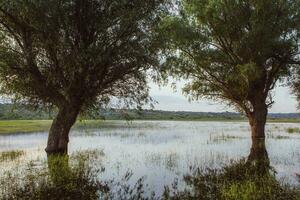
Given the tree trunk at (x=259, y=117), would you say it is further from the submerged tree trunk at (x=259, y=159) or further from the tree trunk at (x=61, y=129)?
the tree trunk at (x=61, y=129)

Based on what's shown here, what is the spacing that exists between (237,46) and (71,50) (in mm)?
11680

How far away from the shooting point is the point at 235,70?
91.2ft

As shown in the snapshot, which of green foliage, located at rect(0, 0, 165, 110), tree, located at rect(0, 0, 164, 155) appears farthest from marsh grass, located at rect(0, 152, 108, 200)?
green foliage, located at rect(0, 0, 165, 110)

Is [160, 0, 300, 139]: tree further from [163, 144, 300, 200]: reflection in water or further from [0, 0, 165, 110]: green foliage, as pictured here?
[163, 144, 300, 200]: reflection in water

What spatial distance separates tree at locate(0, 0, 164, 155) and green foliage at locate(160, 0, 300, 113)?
2542mm

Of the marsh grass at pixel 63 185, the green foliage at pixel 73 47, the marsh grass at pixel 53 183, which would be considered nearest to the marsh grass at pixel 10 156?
the marsh grass at pixel 53 183

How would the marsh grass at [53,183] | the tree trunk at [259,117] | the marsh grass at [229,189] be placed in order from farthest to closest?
the tree trunk at [259,117], the marsh grass at [53,183], the marsh grass at [229,189]

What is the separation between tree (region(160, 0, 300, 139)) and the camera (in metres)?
25.3

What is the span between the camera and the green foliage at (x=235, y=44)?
25250 millimetres

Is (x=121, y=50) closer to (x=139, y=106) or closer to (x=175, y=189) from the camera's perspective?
(x=139, y=106)

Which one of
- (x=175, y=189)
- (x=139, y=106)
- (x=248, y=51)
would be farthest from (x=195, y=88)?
(x=175, y=189)

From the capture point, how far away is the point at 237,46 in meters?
26.5

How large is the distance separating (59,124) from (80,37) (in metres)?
5.73

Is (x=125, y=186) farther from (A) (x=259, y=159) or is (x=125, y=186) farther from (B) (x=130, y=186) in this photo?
(A) (x=259, y=159)
